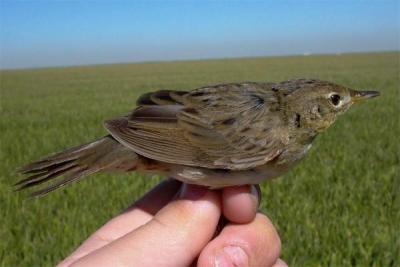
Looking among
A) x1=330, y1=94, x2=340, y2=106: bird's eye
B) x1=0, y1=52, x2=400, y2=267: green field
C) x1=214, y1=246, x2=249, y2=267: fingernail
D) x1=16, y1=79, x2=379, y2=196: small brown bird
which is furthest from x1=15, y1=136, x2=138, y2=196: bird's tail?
x1=0, y1=52, x2=400, y2=267: green field

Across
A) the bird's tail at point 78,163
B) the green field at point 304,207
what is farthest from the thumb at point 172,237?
the green field at point 304,207

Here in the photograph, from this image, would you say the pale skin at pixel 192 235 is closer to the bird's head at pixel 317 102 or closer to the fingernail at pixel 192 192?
the fingernail at pixel 192 192

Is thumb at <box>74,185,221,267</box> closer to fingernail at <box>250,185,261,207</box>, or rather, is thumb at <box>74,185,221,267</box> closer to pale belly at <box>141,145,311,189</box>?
pale belly at <box>141,145,311,189</box>

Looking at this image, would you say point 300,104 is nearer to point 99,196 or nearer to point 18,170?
point 18,170

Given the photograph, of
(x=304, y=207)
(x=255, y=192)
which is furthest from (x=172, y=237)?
(x=304, y=207)

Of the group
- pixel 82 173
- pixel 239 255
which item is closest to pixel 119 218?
pixel 82 173

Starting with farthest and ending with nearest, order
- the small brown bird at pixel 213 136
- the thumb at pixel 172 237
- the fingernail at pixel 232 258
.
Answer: the small brown bird at pixel 213 136
the fingernail at pixel 232 258
the thumb at pixel 172 237

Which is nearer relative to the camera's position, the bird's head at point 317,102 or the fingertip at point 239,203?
the fingertip at point 239,203
